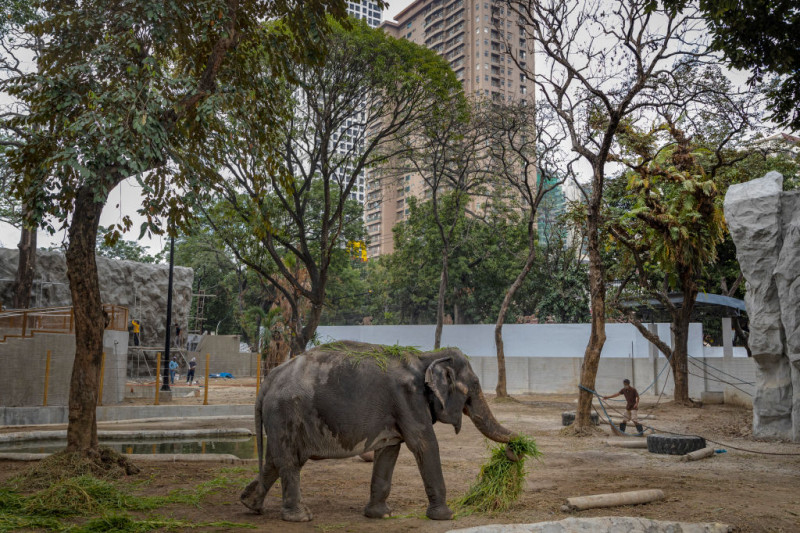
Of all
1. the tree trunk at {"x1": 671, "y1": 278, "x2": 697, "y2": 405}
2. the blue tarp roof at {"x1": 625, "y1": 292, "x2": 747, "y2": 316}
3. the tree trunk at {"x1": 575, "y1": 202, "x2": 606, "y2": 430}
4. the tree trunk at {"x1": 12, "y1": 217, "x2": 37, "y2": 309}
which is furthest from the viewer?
the blue tarp roof at {"x1": 625, "y1": 292, "x2": 747, "y2": 316}

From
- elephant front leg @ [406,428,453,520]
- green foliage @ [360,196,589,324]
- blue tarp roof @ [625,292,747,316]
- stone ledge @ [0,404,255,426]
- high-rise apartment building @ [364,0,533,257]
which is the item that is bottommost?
stone ledge @ [0,404,255,426]

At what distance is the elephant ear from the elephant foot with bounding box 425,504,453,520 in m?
1.05

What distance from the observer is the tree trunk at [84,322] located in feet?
29.8

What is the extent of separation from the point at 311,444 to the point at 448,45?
76.8m

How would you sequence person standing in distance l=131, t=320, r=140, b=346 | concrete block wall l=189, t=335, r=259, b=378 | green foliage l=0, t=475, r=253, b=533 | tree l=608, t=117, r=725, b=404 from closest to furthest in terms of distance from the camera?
green foliage l=0, t=475, r=253, b=533 < tree l=608, t=117, r=725, b=404 < person standing in distance l=131, t=320, r=140, b=346 < concrete block wall l=189, t=335, r=259, b=378

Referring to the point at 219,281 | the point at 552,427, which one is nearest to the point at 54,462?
the point at 552,427

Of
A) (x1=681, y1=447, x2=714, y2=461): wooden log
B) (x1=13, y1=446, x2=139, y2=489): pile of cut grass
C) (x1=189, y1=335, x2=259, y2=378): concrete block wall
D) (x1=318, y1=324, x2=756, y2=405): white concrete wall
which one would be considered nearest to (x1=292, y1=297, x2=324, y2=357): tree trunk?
(x1=318, y1=324, x2=756, y2=405): white concrete wall

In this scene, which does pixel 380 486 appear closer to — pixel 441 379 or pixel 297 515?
pixel 297 515

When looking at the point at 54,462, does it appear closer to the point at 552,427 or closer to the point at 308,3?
the point at 308,3

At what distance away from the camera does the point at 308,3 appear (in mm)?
12430

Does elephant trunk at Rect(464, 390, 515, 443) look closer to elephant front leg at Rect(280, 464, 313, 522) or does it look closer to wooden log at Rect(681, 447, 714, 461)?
elephant front leg at Rect(280, 464, 313, 522)

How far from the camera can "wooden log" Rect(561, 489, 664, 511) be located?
6.97m

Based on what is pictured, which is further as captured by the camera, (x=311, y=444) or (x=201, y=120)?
(x=201, y=120)

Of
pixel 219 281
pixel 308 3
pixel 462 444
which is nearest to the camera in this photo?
pixel 308 3
